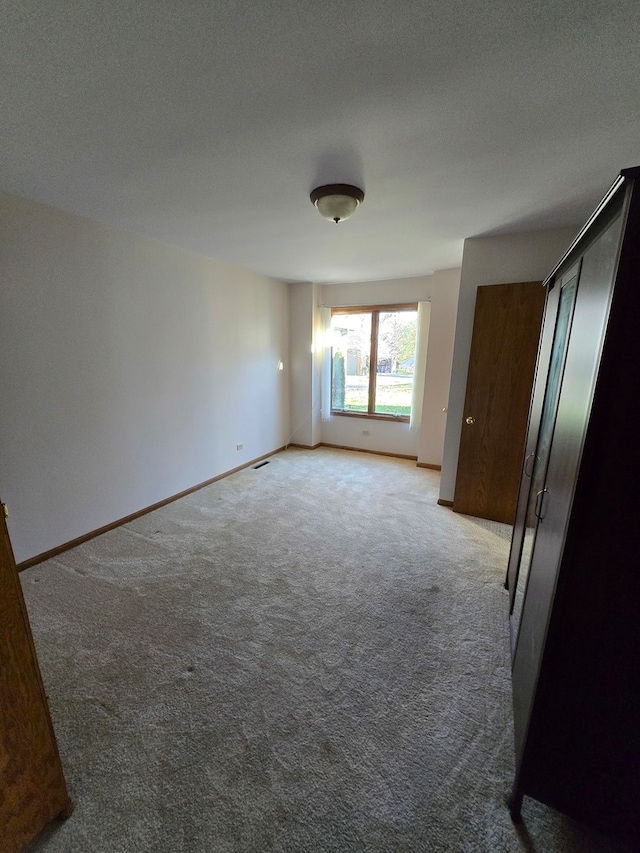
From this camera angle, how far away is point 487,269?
2.95m

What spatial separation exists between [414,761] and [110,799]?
1.12 metres

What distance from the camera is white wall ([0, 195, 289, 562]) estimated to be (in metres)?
2.25

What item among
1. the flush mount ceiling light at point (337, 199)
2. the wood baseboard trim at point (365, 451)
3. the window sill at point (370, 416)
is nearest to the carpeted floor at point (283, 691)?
the wood baseboard trim at point (365, 451)

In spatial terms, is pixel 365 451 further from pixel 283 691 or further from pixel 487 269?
pixel 283 691

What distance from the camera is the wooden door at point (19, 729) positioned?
0.93m

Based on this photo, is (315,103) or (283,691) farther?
(283,691)

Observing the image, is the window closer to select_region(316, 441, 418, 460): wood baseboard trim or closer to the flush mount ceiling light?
select_region(316, 441, 418, 460): wood baseboard trim

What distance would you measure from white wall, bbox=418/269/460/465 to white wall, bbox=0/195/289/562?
2.35m

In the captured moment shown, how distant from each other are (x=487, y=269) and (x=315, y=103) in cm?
223

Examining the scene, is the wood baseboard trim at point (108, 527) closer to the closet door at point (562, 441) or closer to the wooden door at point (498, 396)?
the wooden door at point (498, 396)

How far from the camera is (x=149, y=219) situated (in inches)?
98.7

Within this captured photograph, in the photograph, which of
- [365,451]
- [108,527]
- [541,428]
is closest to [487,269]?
[541,428]

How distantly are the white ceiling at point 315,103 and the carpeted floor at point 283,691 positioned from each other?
8.17 feet

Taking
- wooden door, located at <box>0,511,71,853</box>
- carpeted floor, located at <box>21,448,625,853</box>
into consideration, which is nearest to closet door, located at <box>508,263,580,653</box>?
carpeted floor, located at <box>21,448,625,853</box>
